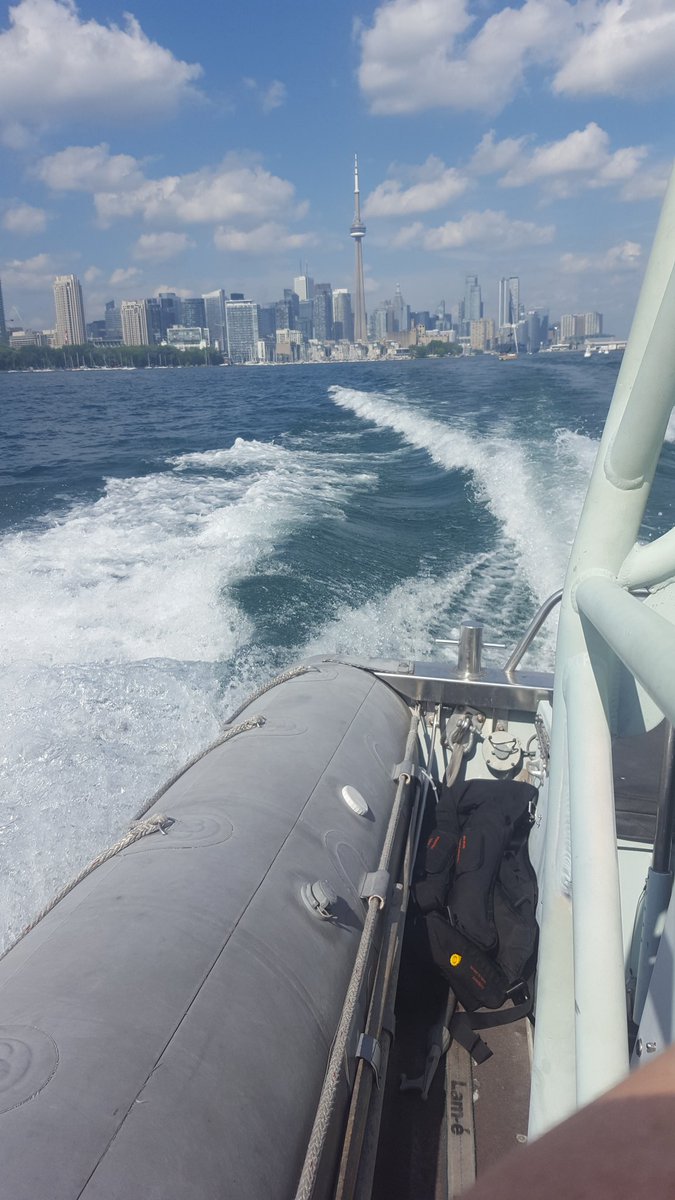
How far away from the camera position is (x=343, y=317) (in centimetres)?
15338

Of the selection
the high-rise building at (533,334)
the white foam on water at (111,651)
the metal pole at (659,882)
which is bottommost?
the white foam on water at (111,651)

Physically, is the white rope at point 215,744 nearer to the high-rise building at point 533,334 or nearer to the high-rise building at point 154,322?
the high-rise building at point 533,334

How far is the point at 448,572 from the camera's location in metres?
8.02

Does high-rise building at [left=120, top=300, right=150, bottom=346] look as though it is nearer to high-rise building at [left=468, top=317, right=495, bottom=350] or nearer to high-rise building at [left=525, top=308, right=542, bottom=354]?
high-rise building at [left=468, top=317, right=495, bottom=350]

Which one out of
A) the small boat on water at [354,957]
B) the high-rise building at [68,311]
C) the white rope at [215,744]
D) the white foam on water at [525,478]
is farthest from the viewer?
the high-rise building at [68,311]

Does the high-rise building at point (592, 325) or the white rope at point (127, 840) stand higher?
the high-rise building at point (592, 325)

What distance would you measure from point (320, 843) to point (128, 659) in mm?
3941

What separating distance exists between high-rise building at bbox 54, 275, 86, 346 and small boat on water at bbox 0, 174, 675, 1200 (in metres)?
123

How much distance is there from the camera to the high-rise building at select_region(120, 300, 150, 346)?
379 ft

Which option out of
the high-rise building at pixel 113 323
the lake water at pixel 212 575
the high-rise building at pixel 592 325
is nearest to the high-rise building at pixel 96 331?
the high-rise building at pixel 113 323

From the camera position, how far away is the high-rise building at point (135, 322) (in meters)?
116

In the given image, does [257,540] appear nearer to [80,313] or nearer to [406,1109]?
[406,1109]

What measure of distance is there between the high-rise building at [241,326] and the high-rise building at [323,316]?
18.8m

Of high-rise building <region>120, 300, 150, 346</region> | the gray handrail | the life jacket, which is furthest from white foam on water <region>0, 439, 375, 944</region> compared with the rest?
high-rise building <region>120, 300, 150, 346</region>
